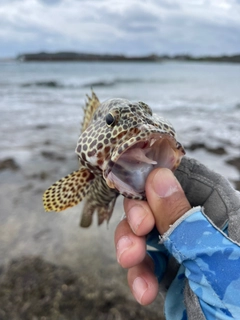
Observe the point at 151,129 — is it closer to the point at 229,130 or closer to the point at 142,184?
the point at 142,184

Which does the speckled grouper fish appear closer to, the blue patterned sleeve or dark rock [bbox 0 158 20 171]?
the blue patterned sleeve

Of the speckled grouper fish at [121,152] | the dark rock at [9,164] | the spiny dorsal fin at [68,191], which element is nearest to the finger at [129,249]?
the speckled grouper fish at [121,152]

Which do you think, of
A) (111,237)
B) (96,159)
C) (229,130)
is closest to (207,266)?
(96,159)

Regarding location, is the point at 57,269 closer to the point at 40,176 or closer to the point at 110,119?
the point at 110,119

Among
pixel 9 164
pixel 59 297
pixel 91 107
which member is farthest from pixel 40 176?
pixel 91 107

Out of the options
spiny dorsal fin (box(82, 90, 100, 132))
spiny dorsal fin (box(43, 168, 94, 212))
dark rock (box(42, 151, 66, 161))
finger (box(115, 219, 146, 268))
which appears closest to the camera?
finger (box(115, 219, 146, 268))

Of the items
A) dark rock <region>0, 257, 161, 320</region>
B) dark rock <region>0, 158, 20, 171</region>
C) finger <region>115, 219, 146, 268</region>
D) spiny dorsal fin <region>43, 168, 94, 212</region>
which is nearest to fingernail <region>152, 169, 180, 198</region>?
finger <region>115, 219, 146, 268</region>
